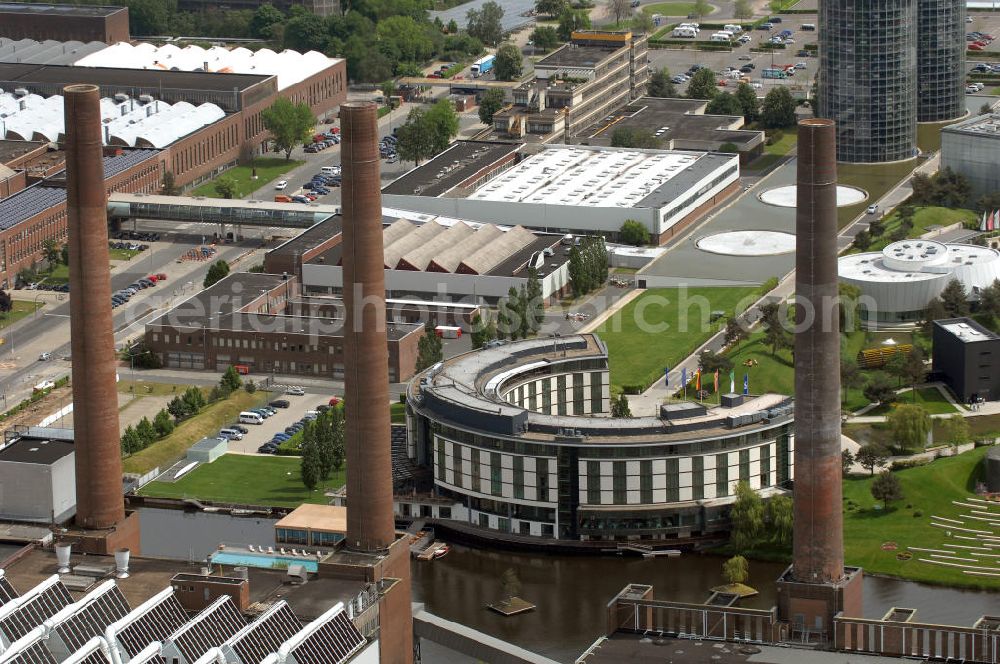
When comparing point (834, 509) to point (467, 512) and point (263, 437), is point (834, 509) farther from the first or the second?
point (263, 437)

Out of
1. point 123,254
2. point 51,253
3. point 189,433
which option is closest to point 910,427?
point 189,433

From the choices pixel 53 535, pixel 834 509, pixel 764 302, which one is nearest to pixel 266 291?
pixel 764 302

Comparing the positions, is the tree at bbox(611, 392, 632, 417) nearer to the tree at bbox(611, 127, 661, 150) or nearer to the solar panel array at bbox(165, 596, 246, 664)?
the solar panel array at bbox(165, 596, 246, 664)

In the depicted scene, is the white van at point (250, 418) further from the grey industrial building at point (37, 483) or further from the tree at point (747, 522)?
the tree at point (747, 522)

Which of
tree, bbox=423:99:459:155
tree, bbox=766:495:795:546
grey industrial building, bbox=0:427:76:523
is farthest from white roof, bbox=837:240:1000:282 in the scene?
grey industrial building, bbox=0:427:76:523

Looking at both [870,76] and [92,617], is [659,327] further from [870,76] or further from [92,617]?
[92,617]
